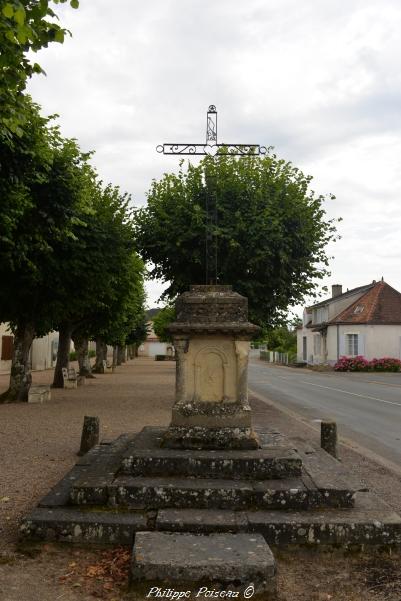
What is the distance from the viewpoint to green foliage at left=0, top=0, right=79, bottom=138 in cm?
598

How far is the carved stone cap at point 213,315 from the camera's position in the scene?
21.9 feet

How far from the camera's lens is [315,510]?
→ 5211mm

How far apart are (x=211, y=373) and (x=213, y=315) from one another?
2.37 ft

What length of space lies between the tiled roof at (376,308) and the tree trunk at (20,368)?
33662mm

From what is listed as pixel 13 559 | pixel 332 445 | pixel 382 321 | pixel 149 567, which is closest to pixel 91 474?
pixel 13 559

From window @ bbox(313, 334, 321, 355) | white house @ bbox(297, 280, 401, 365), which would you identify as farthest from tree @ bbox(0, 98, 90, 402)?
window @ bbox(313, 334, 321, 355)

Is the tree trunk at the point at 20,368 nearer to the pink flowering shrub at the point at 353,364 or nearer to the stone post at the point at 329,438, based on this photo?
the stone post at the point at 329,438

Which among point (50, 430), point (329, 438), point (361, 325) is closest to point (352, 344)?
point (361, 325)

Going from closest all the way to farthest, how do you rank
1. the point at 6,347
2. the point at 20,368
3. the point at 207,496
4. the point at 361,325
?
the point at 207,496
the point at 20,368
the point at 6,347
the point at 361,325

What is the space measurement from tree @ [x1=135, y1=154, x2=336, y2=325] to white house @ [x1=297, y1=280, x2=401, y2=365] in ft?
83.6

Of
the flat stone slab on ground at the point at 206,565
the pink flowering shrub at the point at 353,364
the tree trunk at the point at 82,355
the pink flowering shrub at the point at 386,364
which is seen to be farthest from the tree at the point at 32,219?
the pink flowering shrub at the point at 386,364

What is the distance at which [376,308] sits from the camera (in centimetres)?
4603

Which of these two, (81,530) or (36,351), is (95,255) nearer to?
(81,530)

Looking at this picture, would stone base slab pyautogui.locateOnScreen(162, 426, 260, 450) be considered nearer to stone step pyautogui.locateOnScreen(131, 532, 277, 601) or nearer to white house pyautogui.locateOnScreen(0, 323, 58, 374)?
stone step pyautogui.locateOnScreen(131, 532, 277, 601)
